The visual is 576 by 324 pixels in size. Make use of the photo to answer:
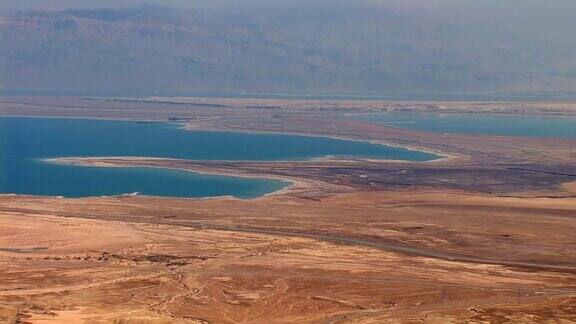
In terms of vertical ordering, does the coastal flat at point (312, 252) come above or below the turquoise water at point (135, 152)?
above

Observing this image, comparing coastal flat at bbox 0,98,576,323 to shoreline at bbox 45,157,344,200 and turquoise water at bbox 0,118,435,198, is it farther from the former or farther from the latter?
turquoise water at bbox 0,118,435,198

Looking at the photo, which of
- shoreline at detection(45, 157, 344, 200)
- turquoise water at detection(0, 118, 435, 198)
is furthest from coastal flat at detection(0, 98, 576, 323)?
turquoise water at detection(0, 118, 435, 198)

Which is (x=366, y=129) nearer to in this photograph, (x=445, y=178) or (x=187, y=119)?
(x=187, y=119)

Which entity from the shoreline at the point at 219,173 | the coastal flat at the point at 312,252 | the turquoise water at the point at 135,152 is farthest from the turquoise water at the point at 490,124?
the shoreline at the point at 219,173

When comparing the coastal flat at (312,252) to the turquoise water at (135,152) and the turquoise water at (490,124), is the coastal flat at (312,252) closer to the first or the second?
the turquoise water at (135,152)

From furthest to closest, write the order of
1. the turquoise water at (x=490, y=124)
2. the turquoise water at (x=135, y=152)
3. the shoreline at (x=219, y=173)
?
the turquoise water at (x=490, y=124), the turquoise water at (x=135, y=152), the shoreline at (x=219, y=173)

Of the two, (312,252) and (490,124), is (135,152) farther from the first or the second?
(490,124)

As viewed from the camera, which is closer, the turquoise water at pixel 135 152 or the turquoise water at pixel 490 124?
the turquoise water at pixel 135 152
